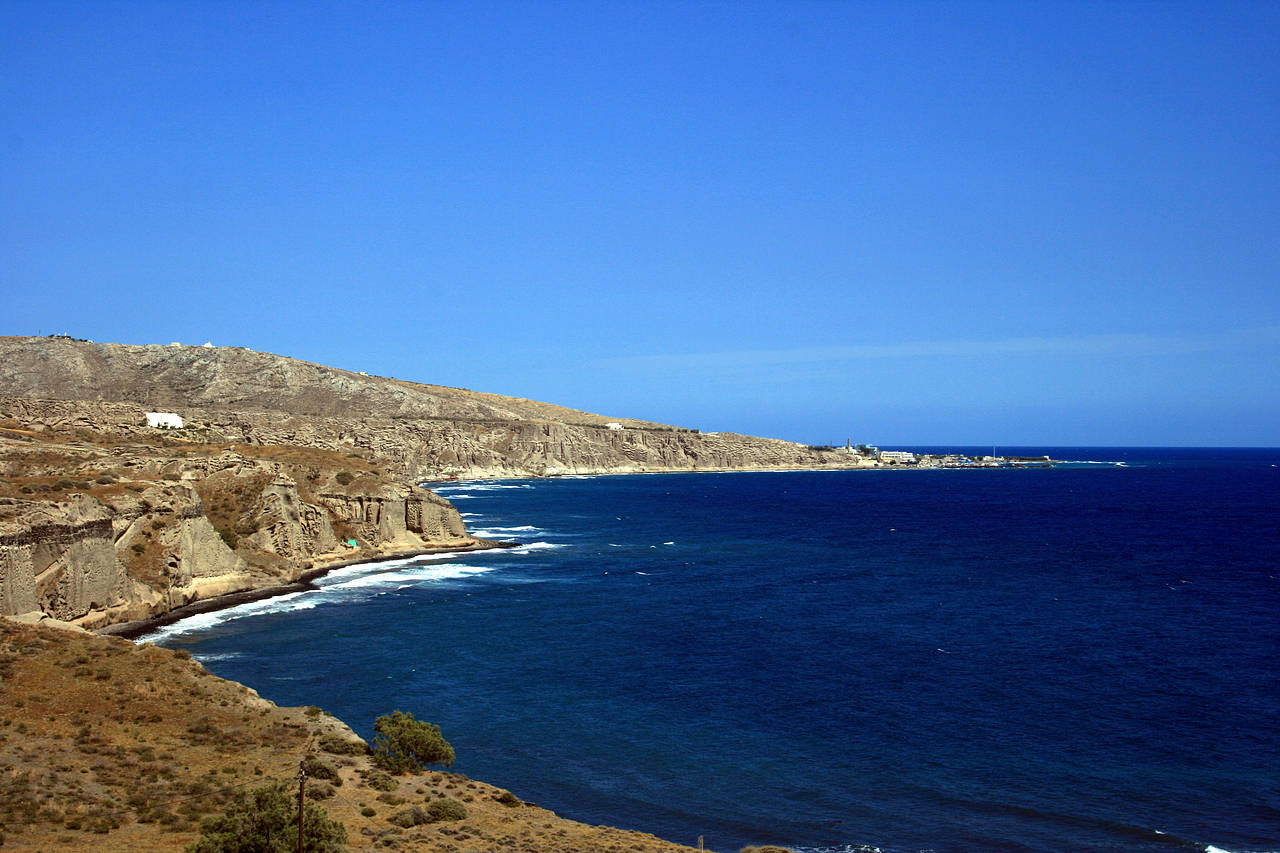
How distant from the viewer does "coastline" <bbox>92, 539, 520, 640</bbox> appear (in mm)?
46031

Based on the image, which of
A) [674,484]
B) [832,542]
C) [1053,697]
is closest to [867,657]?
[1053,697]

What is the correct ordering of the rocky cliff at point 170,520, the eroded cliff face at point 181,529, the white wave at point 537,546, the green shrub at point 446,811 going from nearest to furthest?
the green shrub at point 446,811, the eroded cliff face at point 181,529, the rocky cliff at point 170,520, the white wave at point 537,546

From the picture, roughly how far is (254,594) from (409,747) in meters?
35.2

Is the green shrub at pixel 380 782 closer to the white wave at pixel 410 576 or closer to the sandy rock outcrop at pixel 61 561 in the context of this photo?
the sandy rock outcrop at pixel 61 561

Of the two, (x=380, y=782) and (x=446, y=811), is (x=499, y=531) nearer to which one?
(x=380, y=782)

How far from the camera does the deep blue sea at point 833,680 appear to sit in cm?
2680

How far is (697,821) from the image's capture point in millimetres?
25891

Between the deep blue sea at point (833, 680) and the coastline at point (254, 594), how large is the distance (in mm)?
1343

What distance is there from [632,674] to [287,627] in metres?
19.3

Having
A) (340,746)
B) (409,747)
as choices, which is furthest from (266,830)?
(340,746)

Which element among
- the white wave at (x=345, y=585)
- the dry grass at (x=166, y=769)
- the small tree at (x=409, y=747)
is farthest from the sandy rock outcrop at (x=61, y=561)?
the small tree at (x=409, y=747)

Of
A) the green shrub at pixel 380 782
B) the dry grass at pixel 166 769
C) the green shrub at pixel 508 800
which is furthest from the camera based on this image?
the green shrub at pixel 508 800

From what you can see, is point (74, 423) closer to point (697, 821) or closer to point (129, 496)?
point (129, 496)

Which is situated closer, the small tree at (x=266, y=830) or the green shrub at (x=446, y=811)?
the small tree at (x=266, y=830)
